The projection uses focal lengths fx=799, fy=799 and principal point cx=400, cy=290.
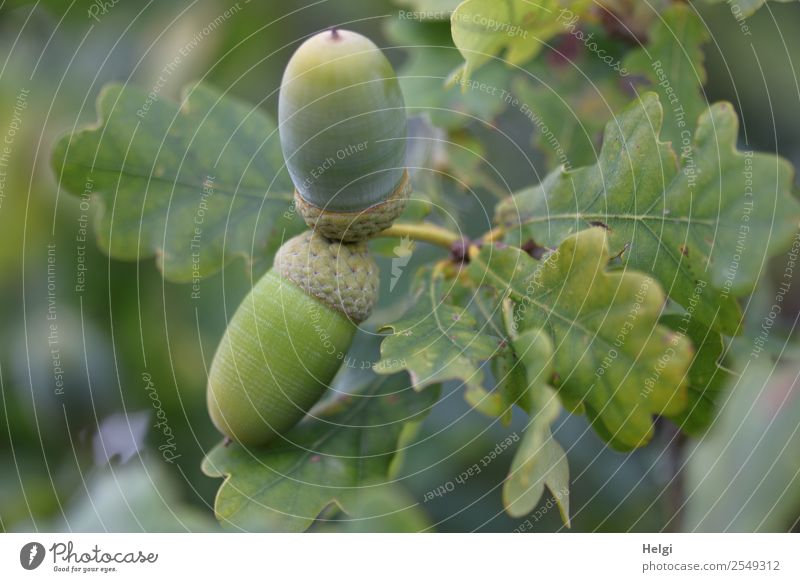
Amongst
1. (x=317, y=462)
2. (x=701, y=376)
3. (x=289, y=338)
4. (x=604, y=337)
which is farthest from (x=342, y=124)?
(x=701, y=376)

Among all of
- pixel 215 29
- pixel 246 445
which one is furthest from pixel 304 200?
pixel 215 29

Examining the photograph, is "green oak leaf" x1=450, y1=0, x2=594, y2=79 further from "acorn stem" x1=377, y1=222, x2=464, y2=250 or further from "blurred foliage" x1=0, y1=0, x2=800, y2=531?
"acorn stem" x1=377, y1=222, x2=464, y2=250

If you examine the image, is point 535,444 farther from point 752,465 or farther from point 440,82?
point 440,82

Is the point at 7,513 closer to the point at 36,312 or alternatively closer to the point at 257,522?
the point at 36,312

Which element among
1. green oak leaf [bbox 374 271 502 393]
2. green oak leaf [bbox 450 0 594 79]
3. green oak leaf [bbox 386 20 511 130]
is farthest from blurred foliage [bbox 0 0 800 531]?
green oak leaf [bbox 374 271 502 393]
